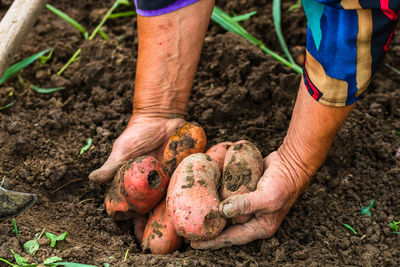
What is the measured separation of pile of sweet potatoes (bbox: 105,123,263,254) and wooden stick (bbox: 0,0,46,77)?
2.33 ft

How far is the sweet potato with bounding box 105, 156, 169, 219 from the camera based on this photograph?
1646 millimetres

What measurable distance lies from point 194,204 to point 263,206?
268mm

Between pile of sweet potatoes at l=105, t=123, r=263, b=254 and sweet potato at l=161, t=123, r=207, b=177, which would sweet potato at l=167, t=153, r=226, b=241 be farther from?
sweet potato at l=161, t=123, r=207, b=177

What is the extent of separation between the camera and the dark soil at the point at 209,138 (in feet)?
5.44

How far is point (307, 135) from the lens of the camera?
1.66m

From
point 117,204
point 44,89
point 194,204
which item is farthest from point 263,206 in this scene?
point 44,89

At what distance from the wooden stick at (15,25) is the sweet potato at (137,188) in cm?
69

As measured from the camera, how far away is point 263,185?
1.67m

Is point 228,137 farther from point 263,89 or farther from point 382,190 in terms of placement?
point 382,190

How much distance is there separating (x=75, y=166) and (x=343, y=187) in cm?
127

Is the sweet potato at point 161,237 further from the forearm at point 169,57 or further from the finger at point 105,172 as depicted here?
the forearm at point 169,57

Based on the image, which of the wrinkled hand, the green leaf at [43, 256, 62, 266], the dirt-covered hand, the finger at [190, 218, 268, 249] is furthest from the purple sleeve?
the green leaf at [43, 256, 62, 266]

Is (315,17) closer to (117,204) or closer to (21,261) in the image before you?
(117,204)

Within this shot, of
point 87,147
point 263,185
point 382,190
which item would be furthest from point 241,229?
point 87,147
